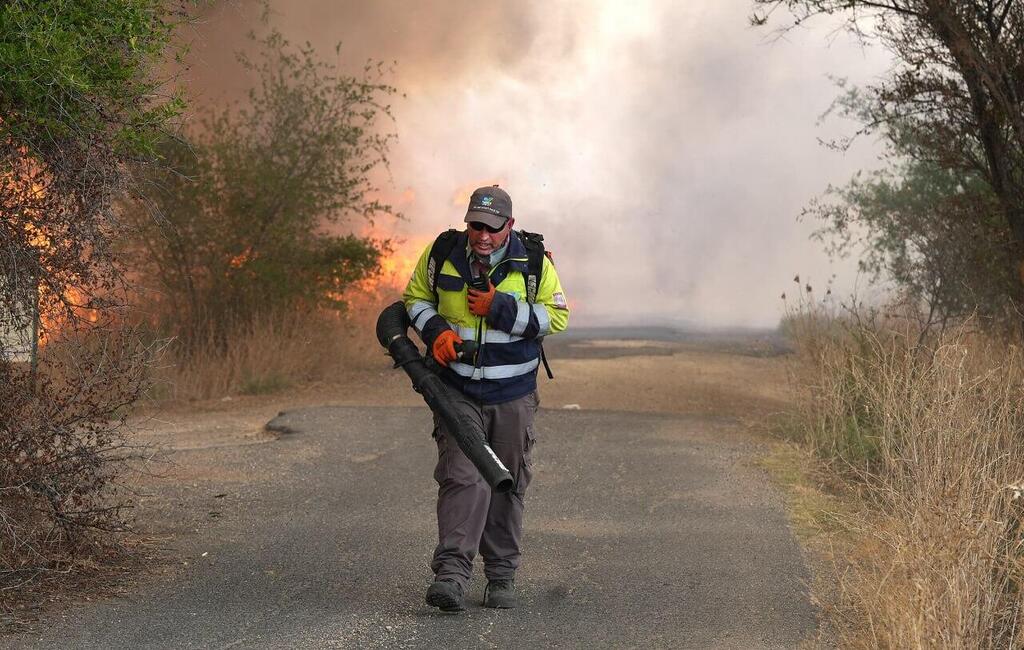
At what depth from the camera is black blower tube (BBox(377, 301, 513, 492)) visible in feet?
18.9

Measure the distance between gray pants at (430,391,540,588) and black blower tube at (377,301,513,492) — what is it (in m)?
0.08

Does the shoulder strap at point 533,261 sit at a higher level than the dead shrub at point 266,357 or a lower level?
higher

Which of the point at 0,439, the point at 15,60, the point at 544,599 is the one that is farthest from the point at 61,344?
the point at 544,599

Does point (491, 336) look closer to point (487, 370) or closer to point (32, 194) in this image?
point (487, 370)

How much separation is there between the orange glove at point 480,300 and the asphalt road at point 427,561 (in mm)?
1414

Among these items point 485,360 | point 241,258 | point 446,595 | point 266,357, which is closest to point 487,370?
point 485,360

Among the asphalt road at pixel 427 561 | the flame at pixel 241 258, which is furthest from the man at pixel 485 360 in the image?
the flame at pixel 241 258

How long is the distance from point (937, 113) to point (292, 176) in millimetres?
8660

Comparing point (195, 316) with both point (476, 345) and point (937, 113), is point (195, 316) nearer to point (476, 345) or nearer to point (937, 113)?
point (937, 113)

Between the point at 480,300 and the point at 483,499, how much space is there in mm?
952

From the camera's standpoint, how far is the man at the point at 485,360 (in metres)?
5.89

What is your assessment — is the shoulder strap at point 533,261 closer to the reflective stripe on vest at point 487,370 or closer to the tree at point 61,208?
the reflective stripe on vest at point 487,370

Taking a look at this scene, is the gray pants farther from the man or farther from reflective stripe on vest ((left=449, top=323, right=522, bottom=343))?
reflective stripe on vest ((left=449, top=323, right=522, bottom=343))

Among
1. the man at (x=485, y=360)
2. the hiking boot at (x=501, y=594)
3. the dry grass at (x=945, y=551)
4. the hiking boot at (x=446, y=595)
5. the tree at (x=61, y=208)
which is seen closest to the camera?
the dry grass at (x=945, y=551)
